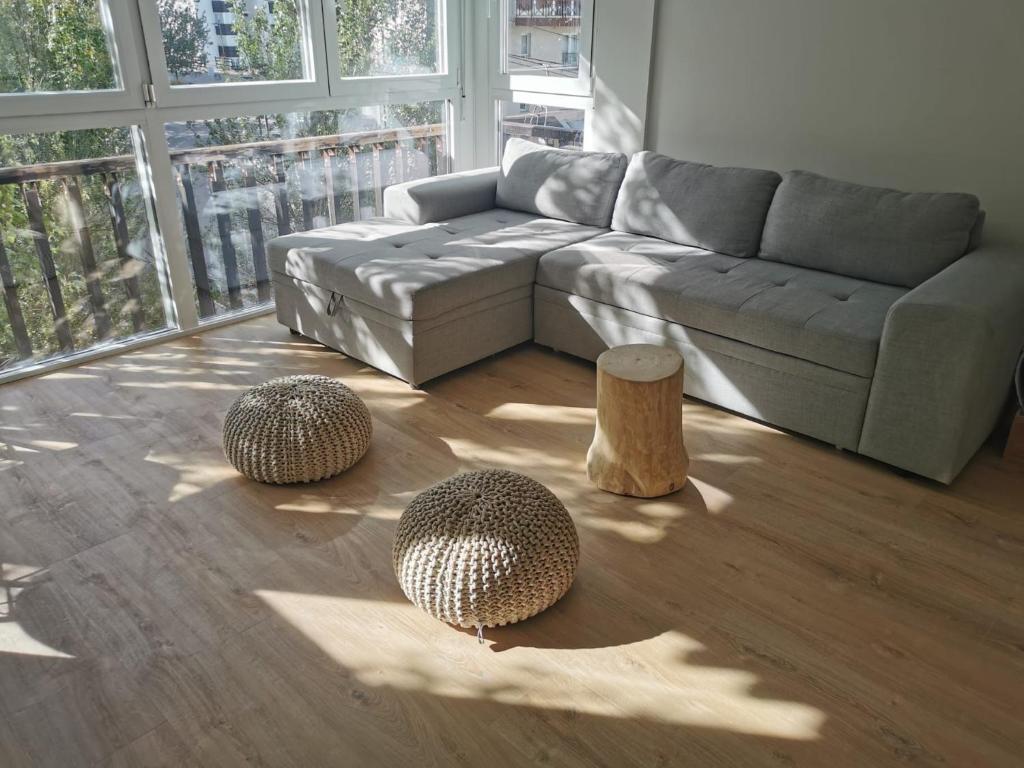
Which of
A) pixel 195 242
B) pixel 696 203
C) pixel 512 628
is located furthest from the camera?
pixel 195 242

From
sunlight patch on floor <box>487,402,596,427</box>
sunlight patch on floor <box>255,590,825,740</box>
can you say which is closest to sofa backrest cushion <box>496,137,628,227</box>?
sunlight patch on floor <box>487,402,596,427</box>

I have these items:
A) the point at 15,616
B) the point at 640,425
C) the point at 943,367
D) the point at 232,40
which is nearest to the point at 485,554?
the point at 640,425

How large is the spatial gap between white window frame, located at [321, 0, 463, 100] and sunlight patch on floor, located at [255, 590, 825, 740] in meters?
3.11

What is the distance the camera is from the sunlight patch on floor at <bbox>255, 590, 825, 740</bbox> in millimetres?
1848

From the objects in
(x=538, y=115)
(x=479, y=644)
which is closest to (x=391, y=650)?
(x=479, y=644)

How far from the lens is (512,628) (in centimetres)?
211

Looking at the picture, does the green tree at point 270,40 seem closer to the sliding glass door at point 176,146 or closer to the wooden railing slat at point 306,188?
the sliding glass door at point 176,146

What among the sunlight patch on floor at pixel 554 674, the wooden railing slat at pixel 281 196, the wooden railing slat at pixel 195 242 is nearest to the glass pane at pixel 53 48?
the wooden railing slat at pixel 195 242

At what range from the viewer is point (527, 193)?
430 centimetres

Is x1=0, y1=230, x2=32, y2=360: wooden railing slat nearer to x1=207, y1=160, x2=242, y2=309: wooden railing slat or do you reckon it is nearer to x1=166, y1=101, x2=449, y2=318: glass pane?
x1=166, y1=101, x2=449, y2=318: glass pane

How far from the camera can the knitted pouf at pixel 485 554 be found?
2004mm

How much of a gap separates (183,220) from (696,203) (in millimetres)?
2453

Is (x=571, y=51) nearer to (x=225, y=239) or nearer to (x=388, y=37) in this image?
(x=388, y=37)

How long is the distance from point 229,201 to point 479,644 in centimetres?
Answer: 289
